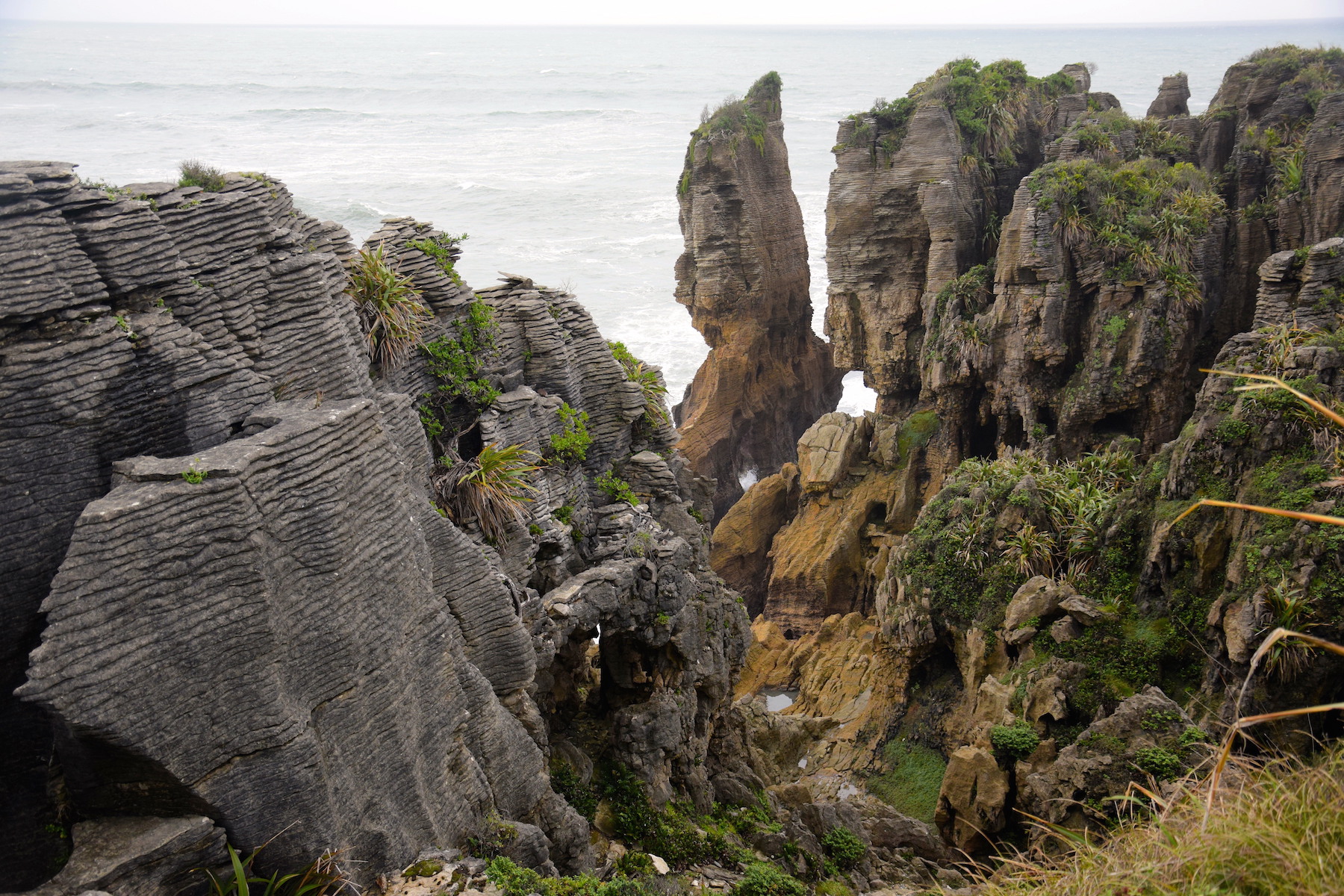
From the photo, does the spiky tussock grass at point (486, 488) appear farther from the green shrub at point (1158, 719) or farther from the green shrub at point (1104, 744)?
the green shrub at point (1158, 719)

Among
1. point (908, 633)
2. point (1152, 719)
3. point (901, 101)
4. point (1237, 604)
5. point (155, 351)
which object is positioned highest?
point (901, 101)

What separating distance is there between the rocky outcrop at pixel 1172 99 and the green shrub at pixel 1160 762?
104 ft

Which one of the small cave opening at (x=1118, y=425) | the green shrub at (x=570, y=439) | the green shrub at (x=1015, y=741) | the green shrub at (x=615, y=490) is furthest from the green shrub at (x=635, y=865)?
the small cave opening at (x=1118, y=425)

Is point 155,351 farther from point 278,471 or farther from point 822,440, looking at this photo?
point 822,440

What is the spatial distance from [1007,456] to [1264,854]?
67.1ft

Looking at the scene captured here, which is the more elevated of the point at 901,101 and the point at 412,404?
the point at 901,101

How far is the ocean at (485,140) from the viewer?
62719mm

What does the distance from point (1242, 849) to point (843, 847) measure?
1054 cm

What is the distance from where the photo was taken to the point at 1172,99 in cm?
3578

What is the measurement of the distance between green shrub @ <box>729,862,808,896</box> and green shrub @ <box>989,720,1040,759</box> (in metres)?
5.31

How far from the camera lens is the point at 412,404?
12.0 metres

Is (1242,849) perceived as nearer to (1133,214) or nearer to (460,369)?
(460,369)

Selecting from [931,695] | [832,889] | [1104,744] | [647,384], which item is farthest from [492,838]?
[931,695]

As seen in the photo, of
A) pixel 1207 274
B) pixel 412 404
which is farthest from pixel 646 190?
pixel 412 404
